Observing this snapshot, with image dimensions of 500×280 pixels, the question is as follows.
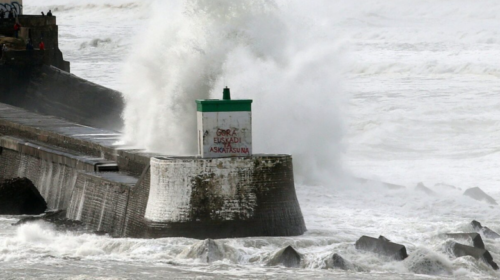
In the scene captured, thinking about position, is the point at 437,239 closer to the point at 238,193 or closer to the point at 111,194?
the point at 238,193

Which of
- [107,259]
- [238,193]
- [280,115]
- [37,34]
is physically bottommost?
[107,259]

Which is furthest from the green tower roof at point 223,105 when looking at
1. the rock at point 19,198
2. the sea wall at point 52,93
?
the sea wall at point 52,93

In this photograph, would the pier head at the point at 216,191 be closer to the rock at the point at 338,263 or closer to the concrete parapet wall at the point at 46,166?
the rock at the point at 338,263

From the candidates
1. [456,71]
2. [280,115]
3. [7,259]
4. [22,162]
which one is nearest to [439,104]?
[456,71]

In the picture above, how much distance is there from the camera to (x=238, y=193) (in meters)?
9.69

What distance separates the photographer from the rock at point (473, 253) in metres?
8.80

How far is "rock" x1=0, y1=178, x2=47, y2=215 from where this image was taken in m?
12.2

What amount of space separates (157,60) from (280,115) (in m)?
2.05

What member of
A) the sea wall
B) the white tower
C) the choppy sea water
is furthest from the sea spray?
the sea wall

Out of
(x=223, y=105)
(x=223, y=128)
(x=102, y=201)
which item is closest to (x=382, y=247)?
(x=223, y=128)

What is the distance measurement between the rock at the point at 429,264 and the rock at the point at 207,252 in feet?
5.54

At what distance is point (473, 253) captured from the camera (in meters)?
8.92

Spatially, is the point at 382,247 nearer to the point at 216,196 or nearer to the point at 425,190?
the point at 216,196

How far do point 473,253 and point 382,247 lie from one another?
0.80 meters
